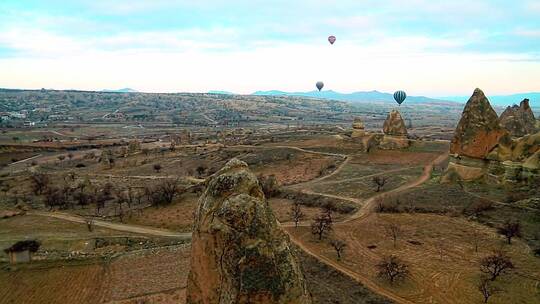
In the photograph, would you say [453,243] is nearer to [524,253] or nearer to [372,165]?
[524,253]

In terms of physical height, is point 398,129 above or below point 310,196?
above

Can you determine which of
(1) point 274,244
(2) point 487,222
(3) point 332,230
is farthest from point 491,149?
(1) point 274,244

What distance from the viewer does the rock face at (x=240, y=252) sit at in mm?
10117

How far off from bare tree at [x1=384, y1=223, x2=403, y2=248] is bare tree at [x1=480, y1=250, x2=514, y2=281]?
16.7ft

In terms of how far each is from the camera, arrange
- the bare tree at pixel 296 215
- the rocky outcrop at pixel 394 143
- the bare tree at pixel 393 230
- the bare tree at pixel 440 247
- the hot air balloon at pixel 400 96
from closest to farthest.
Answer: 1. the bare tree at pixel 440 247
2. the bare tree at pixel 393 230
3. the bare tree at pixel 296 215
4. the rocky outcrop at pixel 394 143
5. the hot air balloon at pixel 400 96

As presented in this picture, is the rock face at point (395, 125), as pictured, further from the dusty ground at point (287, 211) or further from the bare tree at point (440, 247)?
the bare tree at point (440, 247)

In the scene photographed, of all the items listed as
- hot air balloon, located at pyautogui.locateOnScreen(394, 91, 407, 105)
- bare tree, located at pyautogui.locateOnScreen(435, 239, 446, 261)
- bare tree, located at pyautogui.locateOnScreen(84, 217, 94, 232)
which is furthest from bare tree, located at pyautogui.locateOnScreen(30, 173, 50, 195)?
hot air balloon, located at pyautogui.locateOnScreen(394, 91, 407, 105)

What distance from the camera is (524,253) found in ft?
76.6

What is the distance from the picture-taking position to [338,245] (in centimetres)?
2505

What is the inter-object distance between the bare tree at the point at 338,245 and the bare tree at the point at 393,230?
9.78 ft

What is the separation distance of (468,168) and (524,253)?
14.9m

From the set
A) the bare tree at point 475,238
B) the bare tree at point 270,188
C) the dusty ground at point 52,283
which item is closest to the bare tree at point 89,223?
the dusty ground at point 52,283

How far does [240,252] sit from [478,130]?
32.0 meters

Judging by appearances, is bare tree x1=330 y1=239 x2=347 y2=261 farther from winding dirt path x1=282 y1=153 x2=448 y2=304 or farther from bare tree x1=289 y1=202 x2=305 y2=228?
bare tree x1=289 y1=202 x2=305 y2=228
